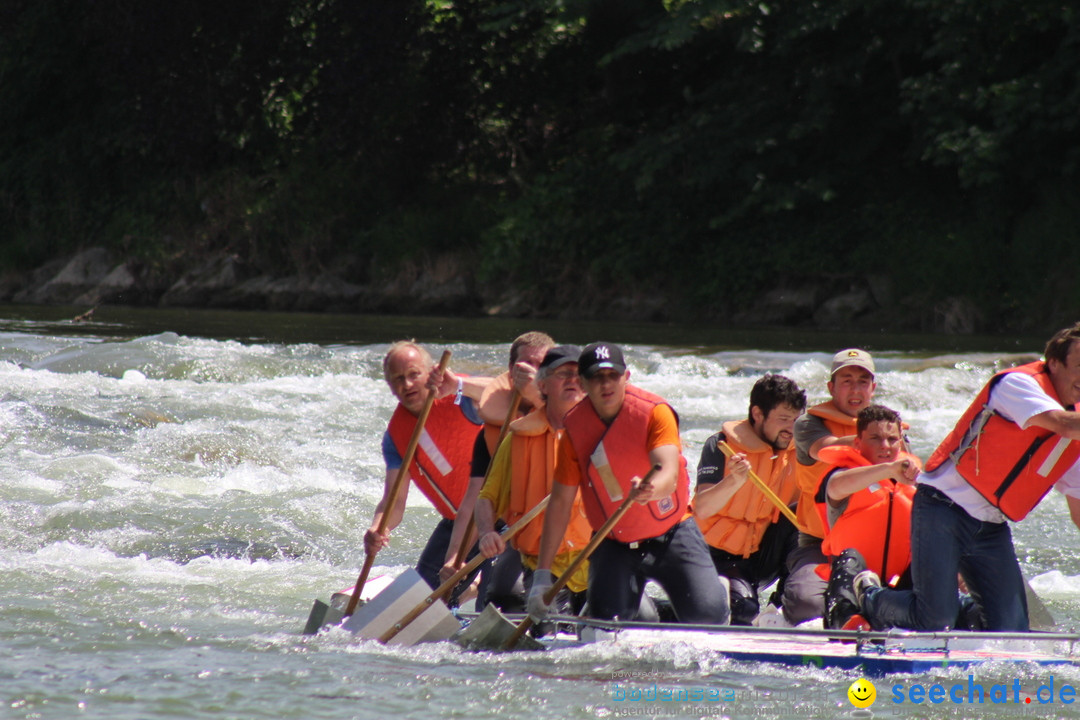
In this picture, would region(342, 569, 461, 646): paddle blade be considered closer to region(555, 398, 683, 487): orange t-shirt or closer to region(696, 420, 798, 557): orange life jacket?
region(555, 398, 683, 487): orange t-shirt

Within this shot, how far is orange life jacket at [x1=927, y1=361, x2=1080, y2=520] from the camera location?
4320 millimetres

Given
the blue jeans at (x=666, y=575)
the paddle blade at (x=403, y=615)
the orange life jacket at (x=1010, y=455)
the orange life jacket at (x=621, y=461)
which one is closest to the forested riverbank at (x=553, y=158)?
the orange life jacket at (x=1010, y=455)

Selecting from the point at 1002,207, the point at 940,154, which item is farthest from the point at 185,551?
the point at 1002,207

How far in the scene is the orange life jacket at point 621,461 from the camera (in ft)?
14.6

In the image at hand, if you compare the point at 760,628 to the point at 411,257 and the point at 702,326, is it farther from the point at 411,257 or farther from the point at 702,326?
the point at 411,257

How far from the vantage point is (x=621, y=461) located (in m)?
4.46

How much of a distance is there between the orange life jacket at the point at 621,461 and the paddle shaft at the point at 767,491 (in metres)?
0.46

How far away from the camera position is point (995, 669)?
4422 millimetres

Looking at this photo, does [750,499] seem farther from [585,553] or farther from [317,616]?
[317,616]

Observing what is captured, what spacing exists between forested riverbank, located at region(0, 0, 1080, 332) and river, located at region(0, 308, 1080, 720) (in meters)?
3.04

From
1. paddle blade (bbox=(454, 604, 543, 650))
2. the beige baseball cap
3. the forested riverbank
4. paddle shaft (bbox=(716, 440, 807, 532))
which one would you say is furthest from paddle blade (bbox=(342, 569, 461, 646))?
the forested riverbank

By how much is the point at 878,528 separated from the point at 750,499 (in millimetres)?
528

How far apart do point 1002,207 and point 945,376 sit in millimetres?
7476

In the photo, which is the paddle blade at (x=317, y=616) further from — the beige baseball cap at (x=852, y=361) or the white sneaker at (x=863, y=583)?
the beige baseball cap at (x=852, y=361)
